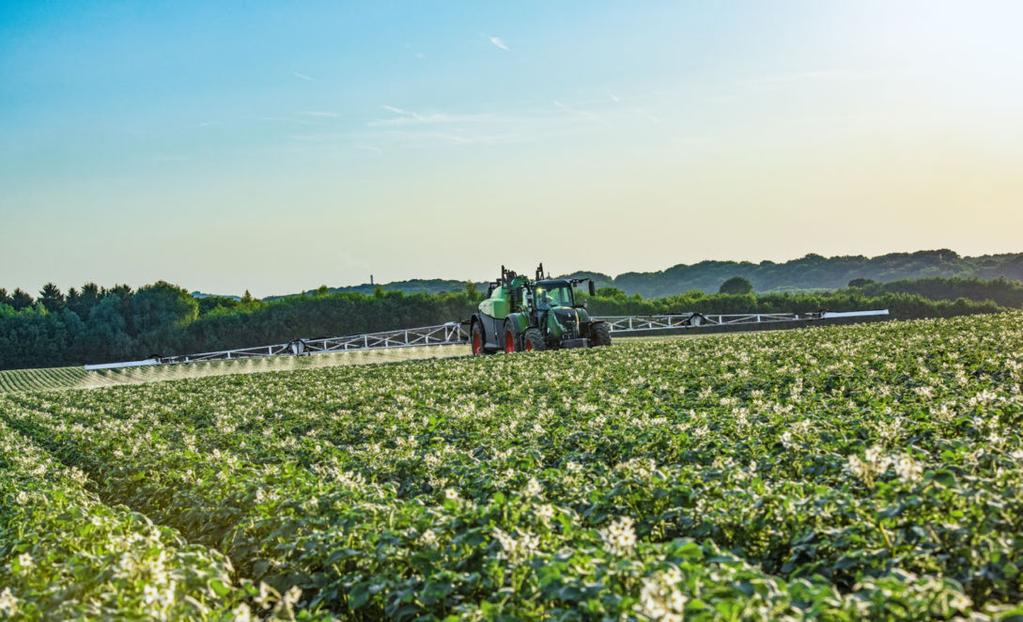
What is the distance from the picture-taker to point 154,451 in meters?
15.1

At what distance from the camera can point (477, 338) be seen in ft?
124

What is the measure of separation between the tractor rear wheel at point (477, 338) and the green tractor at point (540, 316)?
191 centimetres

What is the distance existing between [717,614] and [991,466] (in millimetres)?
4174

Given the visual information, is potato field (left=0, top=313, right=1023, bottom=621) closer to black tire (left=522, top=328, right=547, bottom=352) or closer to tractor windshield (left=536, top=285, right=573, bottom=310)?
black tire (left=522, top=328, right=547, bottom=352)

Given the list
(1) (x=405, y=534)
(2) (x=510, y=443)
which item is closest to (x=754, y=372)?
(2) (x=510, y=443)

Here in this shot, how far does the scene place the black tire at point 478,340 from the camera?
36.8 m

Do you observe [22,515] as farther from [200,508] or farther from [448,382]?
[448,382]

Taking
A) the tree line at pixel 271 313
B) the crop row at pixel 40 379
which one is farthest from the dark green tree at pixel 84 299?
the crop row at pixel 40 379

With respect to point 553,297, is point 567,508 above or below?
below

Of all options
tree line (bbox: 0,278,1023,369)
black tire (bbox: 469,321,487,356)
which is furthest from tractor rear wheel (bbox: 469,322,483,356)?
tree line (bbox: 0,278,1023,369)

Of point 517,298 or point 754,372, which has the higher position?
point 517,298

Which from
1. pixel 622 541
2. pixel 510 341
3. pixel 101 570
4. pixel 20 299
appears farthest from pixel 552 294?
pixel 20 299

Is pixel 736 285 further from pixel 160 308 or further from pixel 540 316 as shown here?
pixel 540 316

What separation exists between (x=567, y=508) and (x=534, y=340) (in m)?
23.5
